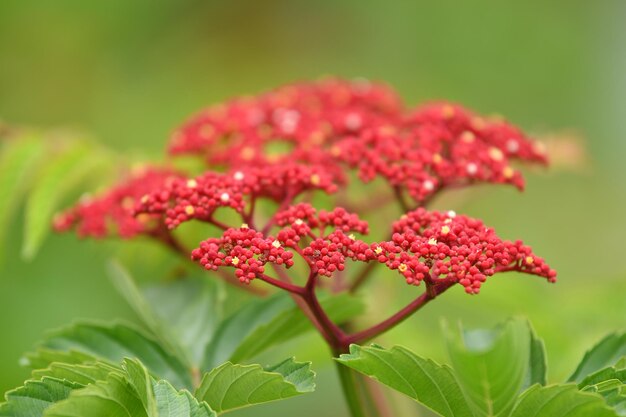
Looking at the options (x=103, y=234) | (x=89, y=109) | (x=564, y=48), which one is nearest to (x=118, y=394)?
(x=103, y=234)

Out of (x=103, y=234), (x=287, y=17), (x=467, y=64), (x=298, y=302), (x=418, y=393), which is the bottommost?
(x=418, y=393)

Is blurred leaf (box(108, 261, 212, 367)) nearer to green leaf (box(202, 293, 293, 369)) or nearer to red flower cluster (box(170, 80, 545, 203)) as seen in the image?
green leaf (box(202, 293, 293, 369))

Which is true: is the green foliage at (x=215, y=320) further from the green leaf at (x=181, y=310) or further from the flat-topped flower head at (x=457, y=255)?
the flat-topped flower head at (x=457, y=255)

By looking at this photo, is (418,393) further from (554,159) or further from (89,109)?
(89,109)

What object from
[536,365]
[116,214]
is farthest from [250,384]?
[116,214]

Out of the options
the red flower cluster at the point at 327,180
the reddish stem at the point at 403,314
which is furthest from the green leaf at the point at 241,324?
the reddish stem at the point at 403,314

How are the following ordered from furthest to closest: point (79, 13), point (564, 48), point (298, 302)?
1. point (564, 48)
2. point (79, 13)
3. point (298, 302)
